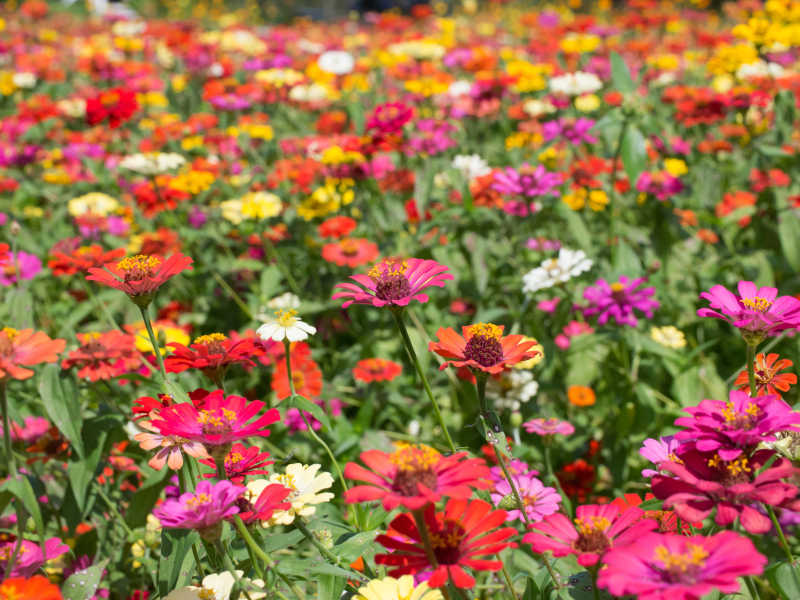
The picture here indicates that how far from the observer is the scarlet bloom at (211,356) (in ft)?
4.13

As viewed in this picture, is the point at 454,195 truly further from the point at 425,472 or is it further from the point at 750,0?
the point at 750,0

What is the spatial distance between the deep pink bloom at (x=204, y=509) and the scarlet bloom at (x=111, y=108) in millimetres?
2610

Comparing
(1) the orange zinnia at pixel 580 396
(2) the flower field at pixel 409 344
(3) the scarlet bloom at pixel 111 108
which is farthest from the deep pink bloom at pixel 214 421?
(3) the scarlet bloom at pixel 111 108

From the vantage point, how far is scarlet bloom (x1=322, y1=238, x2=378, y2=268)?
8.08ft

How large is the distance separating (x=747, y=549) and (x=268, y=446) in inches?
58.0

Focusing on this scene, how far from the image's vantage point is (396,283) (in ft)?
3.82

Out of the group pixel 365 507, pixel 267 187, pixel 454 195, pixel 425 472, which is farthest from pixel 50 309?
pixel 425 472

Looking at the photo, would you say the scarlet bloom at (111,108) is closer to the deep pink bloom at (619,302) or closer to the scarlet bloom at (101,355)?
the scarlet bloom at (101,355)

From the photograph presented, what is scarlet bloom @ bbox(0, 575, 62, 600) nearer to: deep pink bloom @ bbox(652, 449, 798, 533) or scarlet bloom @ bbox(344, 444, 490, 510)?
scarlet bloom @ bbox(344, 444, 490, 510)

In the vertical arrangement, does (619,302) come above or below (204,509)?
below

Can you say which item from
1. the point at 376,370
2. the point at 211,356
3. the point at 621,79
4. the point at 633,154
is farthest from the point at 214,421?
the point at 621,79

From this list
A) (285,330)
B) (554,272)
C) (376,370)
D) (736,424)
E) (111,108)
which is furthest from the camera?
(111,108)

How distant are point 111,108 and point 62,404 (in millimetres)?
1960

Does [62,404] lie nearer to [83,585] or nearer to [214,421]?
[83,585]
